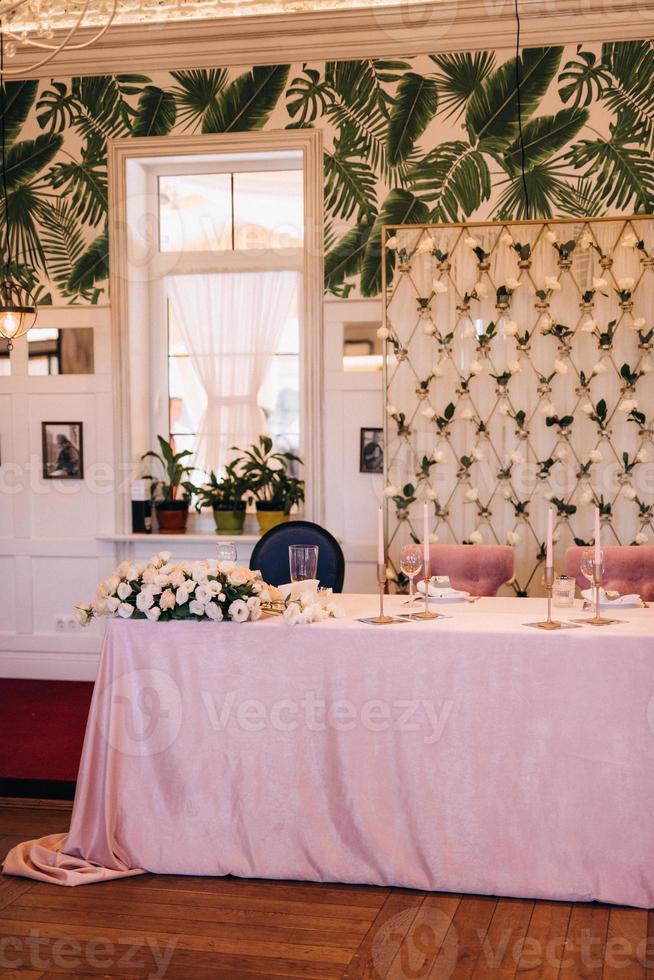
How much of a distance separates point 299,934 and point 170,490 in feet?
11.5

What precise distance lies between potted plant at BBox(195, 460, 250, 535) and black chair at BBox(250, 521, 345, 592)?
4.41 feet

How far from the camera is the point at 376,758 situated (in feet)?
10.5

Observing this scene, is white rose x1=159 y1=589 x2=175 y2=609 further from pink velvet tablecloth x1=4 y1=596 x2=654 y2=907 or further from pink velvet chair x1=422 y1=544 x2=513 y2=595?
pink velvet chair x1=422 y1=544 x2=513 y2=595

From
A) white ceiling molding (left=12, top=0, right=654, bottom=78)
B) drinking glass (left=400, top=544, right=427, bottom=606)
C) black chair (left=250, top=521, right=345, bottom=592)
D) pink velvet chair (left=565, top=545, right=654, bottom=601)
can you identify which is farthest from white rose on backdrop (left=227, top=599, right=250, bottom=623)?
white ceiling molding (left=12, top=0, right=654, bottom=78)

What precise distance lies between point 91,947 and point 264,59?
14.9 ft

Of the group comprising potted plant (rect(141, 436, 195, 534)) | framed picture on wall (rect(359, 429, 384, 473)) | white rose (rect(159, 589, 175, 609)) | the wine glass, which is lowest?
white rose (rect(159, 589, 175, 609))

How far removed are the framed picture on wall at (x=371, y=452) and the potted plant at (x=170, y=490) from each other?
39.6 inches

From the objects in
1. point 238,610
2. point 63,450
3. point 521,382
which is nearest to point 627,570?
point 521,382

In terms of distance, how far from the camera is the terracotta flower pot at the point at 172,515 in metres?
5.98

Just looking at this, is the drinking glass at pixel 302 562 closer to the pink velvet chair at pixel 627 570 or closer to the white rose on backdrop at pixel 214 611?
the white rose on backdrop at pixel 214 611

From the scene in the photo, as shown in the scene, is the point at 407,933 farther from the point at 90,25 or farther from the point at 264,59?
the point at 90,25

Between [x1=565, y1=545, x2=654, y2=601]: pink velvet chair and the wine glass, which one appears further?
[x1=565, y1=545, x2=654, y2=601]: pink velvet chair

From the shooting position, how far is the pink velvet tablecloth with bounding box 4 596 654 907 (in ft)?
10.0

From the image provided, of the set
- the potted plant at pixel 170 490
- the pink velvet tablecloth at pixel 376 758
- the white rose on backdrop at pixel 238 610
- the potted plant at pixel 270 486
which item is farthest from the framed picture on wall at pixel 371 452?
the white rose on backdrop at pixel 238 610
